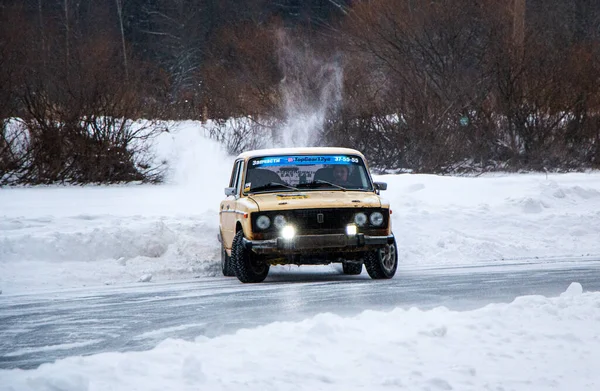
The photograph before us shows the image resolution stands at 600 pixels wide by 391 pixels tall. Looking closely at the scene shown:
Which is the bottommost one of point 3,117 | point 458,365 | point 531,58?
point 458,365

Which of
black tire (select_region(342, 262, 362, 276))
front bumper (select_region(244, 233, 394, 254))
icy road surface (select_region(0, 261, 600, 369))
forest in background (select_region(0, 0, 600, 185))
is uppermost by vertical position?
forest in background (select_region(0, 0, 600, 185))

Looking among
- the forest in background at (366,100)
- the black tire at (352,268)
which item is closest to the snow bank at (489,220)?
the black tire at (352,268)

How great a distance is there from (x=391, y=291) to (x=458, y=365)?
15.0ft

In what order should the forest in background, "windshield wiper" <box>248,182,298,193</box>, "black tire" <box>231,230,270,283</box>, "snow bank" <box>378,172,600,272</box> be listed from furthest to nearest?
the forest in background → "snow bank" <box>378,172,600,272</box> → "windshield wiper" <box>248,182,298,193</box> → "black tire" <box>231,230,270,283</box>

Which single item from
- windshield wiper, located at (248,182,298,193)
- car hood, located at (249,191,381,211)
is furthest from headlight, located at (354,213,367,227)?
windshield wiper, located at (248,182,298,193)

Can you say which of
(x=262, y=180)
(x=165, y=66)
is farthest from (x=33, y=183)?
(x=165, y=66)

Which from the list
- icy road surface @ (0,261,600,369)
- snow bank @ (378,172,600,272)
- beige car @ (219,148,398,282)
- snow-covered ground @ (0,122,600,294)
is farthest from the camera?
snow bank @ (378,172,600,272)

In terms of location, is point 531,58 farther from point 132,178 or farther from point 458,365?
point 458,365

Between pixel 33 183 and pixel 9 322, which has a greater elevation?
pixel 33 183

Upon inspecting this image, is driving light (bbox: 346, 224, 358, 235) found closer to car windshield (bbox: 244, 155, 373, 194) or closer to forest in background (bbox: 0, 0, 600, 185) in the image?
car windshield (bbox: 244, 155, 373, 194)

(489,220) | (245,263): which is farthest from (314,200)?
(489,220)

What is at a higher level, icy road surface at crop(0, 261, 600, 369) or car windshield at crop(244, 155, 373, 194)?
car windshield at crop(244, 155, 373, 194)

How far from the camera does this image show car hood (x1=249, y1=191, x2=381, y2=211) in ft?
40.6

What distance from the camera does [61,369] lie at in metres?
6.73
